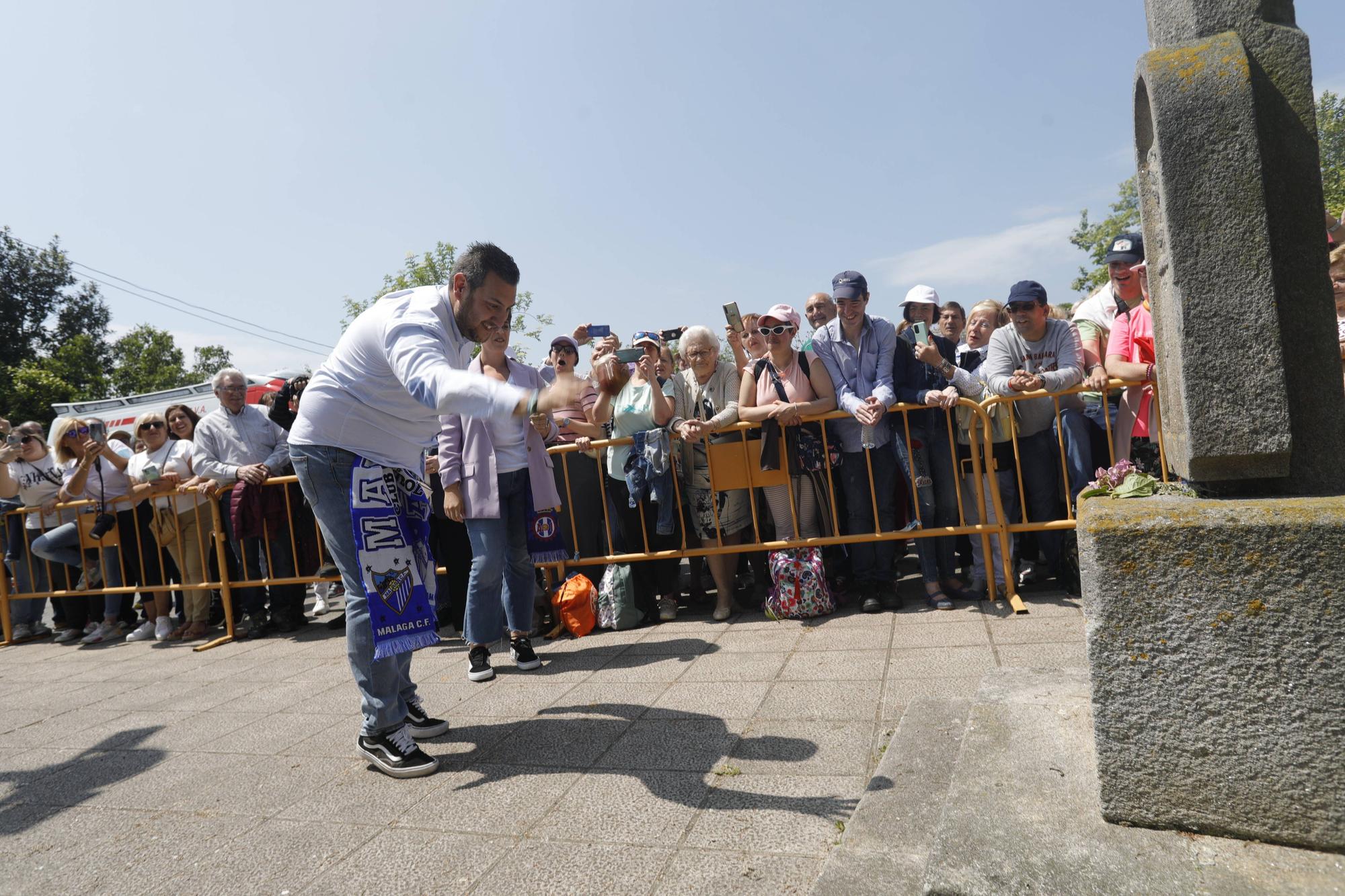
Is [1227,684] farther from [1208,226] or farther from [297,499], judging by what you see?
[297,499]

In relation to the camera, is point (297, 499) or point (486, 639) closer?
point (486, 639)

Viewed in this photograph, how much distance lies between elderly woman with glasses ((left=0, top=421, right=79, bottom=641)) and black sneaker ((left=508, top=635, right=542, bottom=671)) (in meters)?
5.61

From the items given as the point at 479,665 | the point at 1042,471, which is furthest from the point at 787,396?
the point at 479,665

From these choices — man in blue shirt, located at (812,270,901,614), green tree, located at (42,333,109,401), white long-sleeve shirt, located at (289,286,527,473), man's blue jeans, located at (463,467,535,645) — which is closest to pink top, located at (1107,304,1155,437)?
man in blue shirt, located at (812,270,901,614)

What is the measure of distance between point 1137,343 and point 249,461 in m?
6.75

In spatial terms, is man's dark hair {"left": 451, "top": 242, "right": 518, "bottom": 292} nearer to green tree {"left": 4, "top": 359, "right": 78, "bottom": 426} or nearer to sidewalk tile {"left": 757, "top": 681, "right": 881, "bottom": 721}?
sidewalk tile {"left": 757, "top": 681, "right": 881, "bottom": 721}

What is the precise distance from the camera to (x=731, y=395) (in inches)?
248

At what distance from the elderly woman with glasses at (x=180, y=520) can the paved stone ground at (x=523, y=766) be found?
172cm

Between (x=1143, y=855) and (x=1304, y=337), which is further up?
(x=1304, y=337)

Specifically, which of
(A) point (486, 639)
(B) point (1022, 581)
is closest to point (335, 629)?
(A) point (486, 639)

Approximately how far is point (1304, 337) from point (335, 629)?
22.4ft

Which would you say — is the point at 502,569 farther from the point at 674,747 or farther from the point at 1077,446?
the point at 1077,446

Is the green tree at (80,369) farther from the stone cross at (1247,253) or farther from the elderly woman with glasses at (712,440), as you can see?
the stone cross at (1247,253)

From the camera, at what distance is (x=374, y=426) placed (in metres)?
3.53
